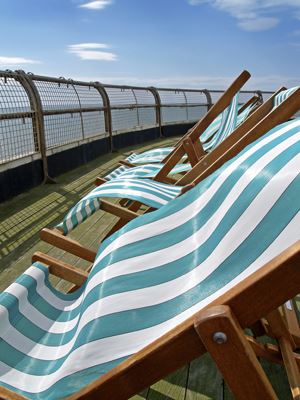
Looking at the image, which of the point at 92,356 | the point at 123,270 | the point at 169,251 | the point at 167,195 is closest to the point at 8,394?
the point at 92,356

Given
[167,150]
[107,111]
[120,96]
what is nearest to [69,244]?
[167,150]

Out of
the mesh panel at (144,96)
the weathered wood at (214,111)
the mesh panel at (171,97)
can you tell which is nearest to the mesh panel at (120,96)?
the mesh panel at (144,96)

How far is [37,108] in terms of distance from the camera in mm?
4980

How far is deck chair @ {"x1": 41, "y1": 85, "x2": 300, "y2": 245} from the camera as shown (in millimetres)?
2010

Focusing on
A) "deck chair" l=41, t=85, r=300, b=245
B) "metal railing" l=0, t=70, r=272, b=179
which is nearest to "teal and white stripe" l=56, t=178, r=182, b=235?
"deck chair" l=41, t=85, r=300, b=245

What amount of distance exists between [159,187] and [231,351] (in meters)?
1.79

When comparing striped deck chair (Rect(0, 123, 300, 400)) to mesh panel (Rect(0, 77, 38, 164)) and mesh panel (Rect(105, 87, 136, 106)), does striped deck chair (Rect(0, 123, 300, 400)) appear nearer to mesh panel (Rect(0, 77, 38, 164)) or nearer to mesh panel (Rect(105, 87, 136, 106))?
mesh panel (Rect(0, 77, 38, 164))

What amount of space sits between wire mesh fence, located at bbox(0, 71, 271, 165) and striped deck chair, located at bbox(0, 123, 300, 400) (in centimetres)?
294

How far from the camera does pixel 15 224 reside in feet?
12.5

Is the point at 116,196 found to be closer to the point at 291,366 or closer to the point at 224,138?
the point at 291,366

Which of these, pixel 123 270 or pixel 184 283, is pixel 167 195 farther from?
pixel 184 283

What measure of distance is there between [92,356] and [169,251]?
1.43ft

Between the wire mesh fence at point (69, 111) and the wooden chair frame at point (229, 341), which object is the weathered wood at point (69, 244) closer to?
the wooden chair frame at point (229, 341)

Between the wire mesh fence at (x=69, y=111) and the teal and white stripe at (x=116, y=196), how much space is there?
2.08m
